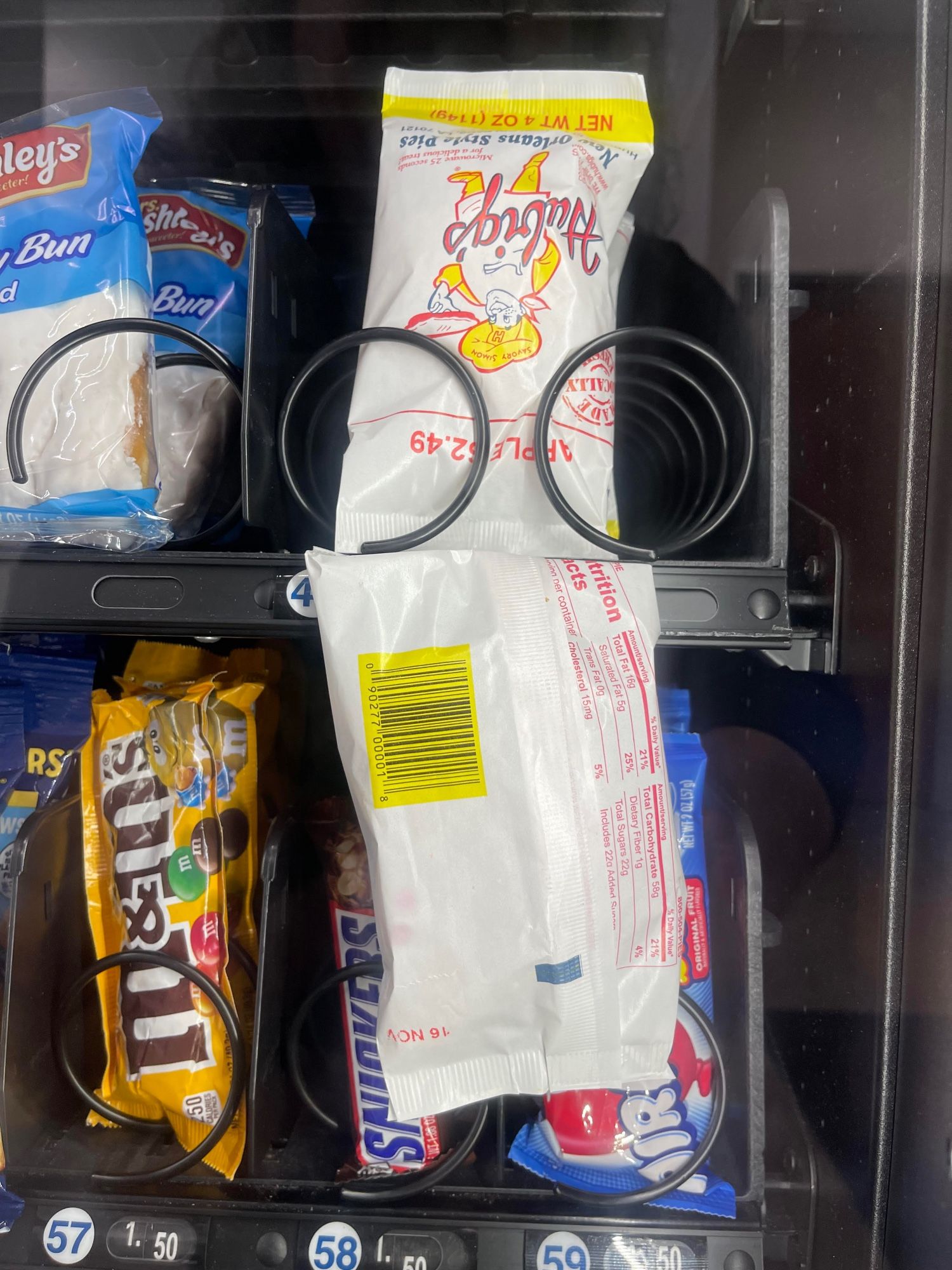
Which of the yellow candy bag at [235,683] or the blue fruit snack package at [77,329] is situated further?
the yellow candy bag at [235,683]

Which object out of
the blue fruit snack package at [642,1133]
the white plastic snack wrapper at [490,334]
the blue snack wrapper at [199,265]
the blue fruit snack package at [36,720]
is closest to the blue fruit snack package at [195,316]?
the blue snack wrapper at [199,265]

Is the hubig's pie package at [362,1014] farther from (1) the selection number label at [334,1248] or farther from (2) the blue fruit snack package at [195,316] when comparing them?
A: (2) the blue fruit snack package at [195,316]

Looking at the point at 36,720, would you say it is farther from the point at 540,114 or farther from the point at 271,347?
the point at 540,114

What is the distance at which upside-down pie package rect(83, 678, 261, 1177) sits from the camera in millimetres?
617

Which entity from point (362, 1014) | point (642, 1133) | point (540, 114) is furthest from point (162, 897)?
point (540, 114)

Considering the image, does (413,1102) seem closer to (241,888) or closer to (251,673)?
(241,888)

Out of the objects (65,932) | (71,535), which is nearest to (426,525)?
(71,535)

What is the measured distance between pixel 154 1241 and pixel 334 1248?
0.14 m

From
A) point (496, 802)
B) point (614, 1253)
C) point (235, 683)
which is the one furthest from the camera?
point (235, 683)

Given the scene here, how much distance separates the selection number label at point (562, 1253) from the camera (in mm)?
572

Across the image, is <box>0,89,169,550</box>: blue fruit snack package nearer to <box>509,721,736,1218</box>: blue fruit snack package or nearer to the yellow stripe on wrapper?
→ the yellow stripe on wrapper

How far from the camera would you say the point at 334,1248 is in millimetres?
580

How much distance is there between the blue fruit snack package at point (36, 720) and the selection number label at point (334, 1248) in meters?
0.42

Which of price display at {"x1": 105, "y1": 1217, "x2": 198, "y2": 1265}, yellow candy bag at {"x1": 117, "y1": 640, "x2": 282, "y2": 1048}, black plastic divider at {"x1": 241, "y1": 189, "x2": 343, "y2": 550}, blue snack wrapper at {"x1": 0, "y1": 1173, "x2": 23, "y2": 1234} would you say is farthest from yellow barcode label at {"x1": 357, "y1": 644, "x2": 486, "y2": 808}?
blue snack wrapper at {"x1": 0, "y1": 1173, "x2": 23, "y2": 1234}
